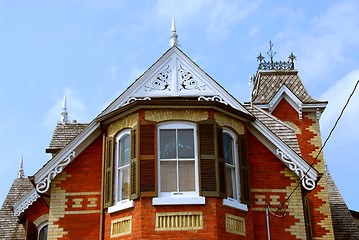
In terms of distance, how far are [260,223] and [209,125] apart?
3.32m

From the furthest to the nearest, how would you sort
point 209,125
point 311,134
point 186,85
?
point 311,134
point 186,85
point 209,125

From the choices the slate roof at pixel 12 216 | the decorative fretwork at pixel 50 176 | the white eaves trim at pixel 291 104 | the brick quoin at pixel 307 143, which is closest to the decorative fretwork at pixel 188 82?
the decorative fretwork at pixel 50 176

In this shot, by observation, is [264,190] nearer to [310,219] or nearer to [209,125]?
[209,125]

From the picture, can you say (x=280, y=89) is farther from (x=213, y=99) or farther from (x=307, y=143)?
(x=213, y=99)

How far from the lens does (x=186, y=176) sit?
14867mm

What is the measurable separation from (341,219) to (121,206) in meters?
12.8

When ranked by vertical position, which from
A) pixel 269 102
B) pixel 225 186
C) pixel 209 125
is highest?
pixel 269 102

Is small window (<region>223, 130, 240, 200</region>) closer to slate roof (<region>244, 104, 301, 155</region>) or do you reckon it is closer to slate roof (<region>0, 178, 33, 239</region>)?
slate roof (<region>244, 104, 301, 155</region>)

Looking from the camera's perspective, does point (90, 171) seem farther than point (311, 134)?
No

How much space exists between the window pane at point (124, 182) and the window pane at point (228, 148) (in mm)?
2805

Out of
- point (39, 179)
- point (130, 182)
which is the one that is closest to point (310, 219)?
point (130, 182)

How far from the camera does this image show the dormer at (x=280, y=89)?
24.1 m

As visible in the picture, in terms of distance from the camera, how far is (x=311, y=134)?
77.6ft

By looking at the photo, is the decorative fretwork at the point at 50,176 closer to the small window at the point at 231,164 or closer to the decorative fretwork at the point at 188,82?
the decorative fretwork at the point at 188,82
